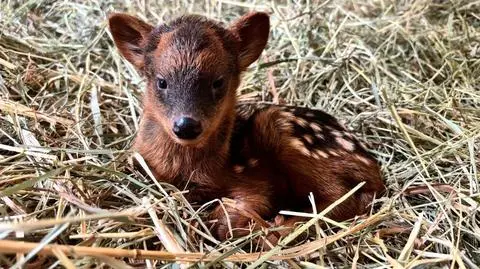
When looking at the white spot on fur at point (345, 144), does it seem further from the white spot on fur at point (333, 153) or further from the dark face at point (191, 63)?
the dark face at point (191, 63)

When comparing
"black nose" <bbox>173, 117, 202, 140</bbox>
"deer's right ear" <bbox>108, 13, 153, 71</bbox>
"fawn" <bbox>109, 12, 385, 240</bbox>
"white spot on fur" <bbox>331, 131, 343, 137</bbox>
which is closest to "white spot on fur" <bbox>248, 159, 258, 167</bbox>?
"fawn" <bbox>109, 12, 385, 240</bbox>

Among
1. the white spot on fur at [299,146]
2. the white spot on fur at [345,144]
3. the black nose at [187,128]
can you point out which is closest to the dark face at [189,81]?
the black nose at [187,128]

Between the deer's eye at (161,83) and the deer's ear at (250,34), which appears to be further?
the deer's ear at (250,34)

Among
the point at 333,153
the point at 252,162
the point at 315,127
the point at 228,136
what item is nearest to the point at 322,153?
the point at 333,153

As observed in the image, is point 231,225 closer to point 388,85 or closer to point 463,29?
point 388,85

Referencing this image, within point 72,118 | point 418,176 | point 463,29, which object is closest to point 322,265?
point 418,176

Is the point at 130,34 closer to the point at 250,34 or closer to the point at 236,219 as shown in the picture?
the point at 250,34
